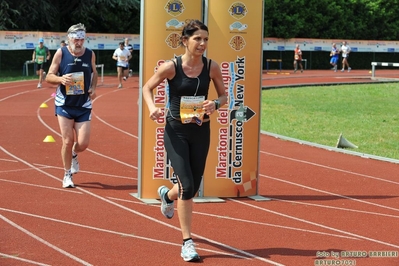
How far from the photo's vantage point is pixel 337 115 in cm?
2319

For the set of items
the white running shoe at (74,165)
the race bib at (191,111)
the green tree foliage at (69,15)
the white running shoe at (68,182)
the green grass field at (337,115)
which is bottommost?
the green grass field at (337,115)

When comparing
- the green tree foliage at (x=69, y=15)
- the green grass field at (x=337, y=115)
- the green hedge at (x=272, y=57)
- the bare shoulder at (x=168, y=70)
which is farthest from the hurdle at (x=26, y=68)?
the bare shoulder at (x=168, y=70)

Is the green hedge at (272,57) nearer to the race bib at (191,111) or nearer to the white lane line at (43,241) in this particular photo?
the white lane line at (43,241)

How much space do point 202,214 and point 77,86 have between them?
2.63 metres

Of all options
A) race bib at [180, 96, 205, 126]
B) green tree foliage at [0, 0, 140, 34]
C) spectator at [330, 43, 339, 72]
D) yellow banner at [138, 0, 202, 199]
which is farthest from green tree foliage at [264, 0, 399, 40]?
race bib at [180, 96, 205, 126]

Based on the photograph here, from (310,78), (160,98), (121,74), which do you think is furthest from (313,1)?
(160,98)

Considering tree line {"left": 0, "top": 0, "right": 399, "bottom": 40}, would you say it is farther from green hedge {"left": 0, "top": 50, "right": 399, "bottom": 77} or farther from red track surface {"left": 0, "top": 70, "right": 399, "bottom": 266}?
red track surface {"left": 0, "top": 70, "right": 399, "bottom": 266}

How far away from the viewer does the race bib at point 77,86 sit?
10813 millimetres

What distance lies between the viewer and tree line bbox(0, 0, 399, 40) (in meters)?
42.9

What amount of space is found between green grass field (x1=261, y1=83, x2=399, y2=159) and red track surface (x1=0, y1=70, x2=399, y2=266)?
249 centimetres

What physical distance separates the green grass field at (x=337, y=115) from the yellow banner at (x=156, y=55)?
616 centimetres

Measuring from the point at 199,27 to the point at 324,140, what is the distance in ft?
33.3

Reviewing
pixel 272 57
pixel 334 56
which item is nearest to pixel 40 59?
pixel 272 57

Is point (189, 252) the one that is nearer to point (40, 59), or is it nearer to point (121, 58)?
point (121, 58)
